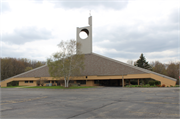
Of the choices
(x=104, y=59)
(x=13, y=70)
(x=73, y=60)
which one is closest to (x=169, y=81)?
(x=104, y=59)

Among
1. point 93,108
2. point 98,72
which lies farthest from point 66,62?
point 93,108

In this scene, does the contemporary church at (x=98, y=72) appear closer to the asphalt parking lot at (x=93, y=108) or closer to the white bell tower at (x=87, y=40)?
the white bell tower at (x=87, y=40)

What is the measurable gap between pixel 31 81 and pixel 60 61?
21.6m

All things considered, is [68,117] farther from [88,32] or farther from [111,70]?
[88,32]

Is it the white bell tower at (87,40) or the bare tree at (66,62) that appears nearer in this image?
the bare tree at (66,62)

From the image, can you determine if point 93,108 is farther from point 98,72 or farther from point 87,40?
point 87,40

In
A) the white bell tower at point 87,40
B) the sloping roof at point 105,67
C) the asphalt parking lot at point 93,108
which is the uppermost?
the white bell tower at point 87,40

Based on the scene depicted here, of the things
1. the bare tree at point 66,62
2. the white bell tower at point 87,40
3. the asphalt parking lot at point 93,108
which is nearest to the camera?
the asphalt parking lot at point 93,108

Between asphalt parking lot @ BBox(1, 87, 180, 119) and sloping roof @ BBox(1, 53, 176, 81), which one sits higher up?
sloping roof @ BBox(1, 53, 176, 81)

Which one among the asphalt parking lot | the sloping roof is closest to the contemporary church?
the sloping roof

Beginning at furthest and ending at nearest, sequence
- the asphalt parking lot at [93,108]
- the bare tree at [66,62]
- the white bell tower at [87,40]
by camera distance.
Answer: the white bell tower at [87,40] → the bare tree at [66,62] → the asphalt parking lot at [93,108]

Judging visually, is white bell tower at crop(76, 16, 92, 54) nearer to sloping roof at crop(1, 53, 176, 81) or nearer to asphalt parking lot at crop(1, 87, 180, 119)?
sloping roof at crop(1, 53, 176, 81)

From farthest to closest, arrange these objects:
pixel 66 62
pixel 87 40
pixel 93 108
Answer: pixel 87 40
pixel 66 62
pixel 93 108

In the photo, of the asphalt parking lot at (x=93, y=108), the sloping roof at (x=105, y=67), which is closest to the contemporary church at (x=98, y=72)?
the sloping roof at (x=105, y=67)
